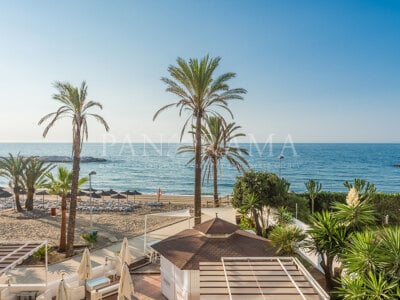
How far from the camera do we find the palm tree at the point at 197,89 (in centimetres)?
1944

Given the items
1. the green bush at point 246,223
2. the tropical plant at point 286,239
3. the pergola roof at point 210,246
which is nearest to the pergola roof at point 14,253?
the pergola roof at point 210,246

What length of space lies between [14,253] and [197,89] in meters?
13.3

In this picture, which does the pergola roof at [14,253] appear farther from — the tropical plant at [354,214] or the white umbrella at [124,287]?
the tropical plant at [354,214]

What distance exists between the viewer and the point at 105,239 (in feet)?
69.5

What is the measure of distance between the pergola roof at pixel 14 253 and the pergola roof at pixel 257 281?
6078mm

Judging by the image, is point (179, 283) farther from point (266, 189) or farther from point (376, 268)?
point (266, 189)

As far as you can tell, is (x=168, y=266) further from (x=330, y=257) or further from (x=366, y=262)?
(x=366, y=262)

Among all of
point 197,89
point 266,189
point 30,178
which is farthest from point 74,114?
point 30,178


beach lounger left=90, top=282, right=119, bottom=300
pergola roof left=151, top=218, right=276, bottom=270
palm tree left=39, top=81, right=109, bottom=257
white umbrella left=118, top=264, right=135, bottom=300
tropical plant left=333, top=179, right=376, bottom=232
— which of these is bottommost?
beach lounger left=90, top=282, right=119, bottom=300

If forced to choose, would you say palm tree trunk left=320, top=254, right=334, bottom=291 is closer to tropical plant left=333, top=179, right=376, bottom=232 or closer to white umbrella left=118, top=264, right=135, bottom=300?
tropical plant left=333, top=179, right=376, bottom=232

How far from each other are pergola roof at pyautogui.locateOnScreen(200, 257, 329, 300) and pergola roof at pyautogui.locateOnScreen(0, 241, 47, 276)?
6078 millimetres

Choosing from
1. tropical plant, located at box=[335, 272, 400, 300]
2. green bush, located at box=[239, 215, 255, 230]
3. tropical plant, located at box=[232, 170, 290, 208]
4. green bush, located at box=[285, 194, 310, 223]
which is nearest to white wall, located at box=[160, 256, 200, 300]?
tropical plant, located at box=[335, 272, 400, 300]

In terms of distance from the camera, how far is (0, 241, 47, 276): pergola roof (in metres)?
9.52

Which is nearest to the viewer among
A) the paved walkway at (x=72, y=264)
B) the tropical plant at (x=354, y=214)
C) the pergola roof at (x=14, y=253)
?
the pergola roof at (x=14, y=253)
